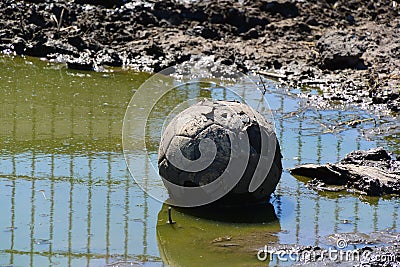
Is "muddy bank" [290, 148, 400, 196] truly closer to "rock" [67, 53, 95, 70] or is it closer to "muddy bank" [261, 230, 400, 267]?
"muddy bank" [261, 230, 400, 267]

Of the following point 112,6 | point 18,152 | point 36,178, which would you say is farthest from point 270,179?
point 112,6

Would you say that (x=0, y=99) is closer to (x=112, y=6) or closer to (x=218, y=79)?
(x=218, y=79)

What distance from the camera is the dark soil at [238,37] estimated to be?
9602 millimetres

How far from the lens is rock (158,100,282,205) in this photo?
220 inches

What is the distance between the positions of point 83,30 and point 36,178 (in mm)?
4861

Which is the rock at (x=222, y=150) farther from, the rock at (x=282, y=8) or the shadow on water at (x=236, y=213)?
the rock at (x=282, y=8)

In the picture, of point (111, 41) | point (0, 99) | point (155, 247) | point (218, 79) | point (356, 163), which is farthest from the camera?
point (111, 41)

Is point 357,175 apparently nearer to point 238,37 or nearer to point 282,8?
point 238,37

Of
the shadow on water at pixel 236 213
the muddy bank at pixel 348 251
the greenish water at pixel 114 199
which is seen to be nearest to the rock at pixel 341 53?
the greenish water at pixel 114 199

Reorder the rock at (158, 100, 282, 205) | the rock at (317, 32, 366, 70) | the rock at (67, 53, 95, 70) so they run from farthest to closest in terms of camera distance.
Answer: the rock at (317, 32, 366, 70) < the rock at (67, 53, 95, 70) < the rock at (158, 100, 282, 205)

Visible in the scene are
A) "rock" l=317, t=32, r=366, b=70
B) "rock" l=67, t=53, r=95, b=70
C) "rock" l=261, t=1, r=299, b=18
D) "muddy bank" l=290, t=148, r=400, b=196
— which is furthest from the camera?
"rock" l=261, t=1, r=299, b=18

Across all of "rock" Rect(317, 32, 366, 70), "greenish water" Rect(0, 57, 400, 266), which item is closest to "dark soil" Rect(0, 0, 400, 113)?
"rock" Rect(317, 32, 366, 70)

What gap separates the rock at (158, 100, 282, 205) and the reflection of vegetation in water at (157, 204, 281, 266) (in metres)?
0.23

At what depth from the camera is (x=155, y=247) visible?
203 inches
